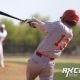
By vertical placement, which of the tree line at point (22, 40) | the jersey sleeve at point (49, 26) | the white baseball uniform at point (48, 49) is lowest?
the tree line at point (22, 40)

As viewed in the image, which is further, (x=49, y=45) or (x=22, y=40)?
(x=22, y=40)

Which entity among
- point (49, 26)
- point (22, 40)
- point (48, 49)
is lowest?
point (22, 40)

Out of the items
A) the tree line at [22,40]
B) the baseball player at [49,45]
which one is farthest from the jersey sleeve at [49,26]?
the tree line at [22,40]

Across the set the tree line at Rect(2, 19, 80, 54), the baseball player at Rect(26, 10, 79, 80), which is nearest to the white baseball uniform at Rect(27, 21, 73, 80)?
the baseball player at Rect(26, 10, 79, 80)

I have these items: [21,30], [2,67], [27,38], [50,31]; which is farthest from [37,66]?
[21,30]

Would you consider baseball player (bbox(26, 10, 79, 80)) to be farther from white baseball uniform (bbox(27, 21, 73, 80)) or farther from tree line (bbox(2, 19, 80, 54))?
tree line (bbox(2, 19, 80, 54))

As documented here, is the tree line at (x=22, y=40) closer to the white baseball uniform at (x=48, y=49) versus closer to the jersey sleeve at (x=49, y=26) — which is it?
the white baseball uniform at (x=48, y=49)

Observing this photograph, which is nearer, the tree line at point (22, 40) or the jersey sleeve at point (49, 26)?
the jersey sleeve at point (49, 26)

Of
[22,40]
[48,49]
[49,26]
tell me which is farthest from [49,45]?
[22,40]

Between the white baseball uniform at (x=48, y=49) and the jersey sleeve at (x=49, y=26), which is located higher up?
the jersey sleeve at (x=49, y=26)

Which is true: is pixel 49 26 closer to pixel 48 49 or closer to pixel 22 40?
pixel 48 49

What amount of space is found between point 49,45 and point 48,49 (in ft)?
0.20

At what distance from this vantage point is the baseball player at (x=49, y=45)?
6.74 metres

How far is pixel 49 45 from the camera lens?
6742mm
